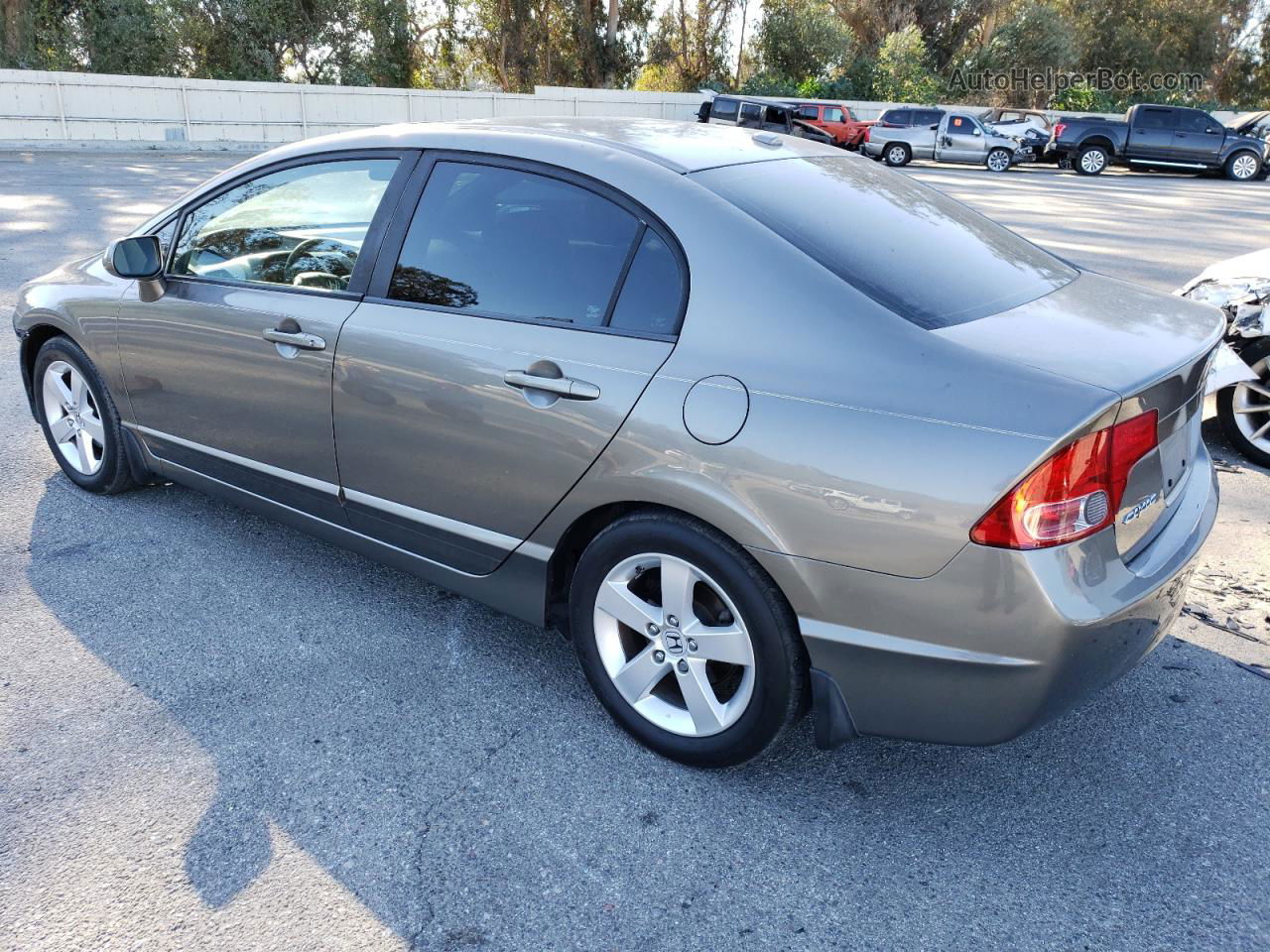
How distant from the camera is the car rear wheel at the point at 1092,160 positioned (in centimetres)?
2650

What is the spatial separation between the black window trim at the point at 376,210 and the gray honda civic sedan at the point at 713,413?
2 centimetres

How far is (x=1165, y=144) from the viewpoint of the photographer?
26.3m

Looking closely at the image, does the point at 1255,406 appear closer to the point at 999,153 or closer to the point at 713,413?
the point at 713,413

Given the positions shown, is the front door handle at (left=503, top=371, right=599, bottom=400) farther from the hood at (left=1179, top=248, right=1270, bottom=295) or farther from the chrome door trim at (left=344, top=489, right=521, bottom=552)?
the hood at (left=1179, top=248, right=1270, bottom=295)

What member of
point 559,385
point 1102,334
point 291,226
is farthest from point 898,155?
point 559,385

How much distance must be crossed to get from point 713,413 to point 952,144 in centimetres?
2760

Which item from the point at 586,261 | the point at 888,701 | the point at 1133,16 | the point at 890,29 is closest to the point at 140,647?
the point at 586,261

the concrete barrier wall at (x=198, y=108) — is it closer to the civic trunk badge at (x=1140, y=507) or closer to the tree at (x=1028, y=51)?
the tree at (x=1028, y=51)

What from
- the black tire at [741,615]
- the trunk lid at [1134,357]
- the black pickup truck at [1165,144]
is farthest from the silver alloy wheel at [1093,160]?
the black tire at [741,615]

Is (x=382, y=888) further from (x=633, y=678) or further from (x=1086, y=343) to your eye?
(x=1086, y=343)

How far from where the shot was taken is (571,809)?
2666 mm

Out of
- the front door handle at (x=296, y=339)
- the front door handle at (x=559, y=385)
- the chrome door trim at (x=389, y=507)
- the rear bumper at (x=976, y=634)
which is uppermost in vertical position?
the front door handle at (x=559, y=385)

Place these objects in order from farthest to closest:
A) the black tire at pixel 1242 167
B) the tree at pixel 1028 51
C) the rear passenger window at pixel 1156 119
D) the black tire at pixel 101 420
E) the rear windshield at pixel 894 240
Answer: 1. the tree at pixel 1028 51
2. the rear passenger window at pixel 1156 119
3. the black tire at pixel 1242 167
4. the black tire at pixel 101 420
5. the rear windshield at pixel 894 240

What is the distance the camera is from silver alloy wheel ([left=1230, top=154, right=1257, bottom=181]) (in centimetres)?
2583
